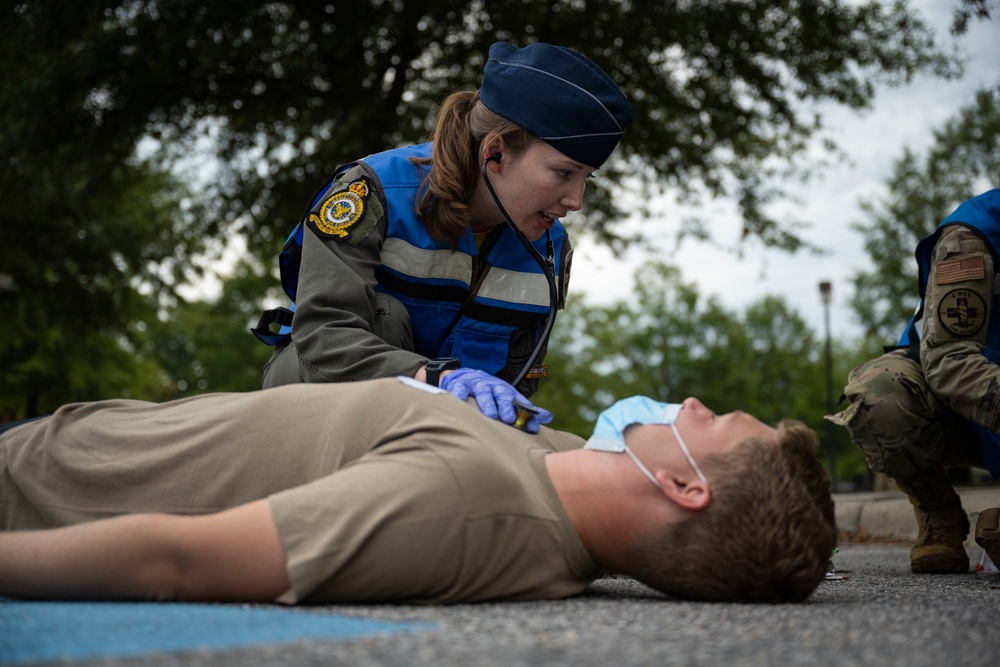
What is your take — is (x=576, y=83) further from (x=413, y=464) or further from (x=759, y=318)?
(x=759, y=318)

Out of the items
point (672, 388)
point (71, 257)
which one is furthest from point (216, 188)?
point (672, 388)

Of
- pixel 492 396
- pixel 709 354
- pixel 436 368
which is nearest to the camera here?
pixel 492 396

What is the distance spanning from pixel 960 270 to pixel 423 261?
1992 millimetres

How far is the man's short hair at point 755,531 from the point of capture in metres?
2.10

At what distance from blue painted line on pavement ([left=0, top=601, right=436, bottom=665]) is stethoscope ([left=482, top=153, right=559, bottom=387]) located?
5.11 feet

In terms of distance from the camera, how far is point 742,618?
192cm

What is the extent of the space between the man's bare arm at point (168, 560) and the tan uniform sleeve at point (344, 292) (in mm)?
988

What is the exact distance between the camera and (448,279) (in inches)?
132

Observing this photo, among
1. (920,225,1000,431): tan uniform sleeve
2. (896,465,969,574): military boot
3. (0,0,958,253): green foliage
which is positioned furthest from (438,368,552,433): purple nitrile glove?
(0,0,958,253): green foliage

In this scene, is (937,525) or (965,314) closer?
(965,314)

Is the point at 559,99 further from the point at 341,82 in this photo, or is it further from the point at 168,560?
the point at 341,82

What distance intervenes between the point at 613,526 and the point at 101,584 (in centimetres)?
100

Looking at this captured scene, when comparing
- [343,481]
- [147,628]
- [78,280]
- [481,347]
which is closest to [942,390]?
[481,347]

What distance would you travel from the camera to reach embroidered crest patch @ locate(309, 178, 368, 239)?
3154 mm
